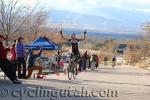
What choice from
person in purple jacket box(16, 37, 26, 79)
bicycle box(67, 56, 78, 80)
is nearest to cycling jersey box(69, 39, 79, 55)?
bicycle box(67, 56, 78, 80)

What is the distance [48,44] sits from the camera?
37562 mm

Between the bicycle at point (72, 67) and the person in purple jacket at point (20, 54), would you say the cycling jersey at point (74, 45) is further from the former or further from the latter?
the person in purple jacket at point (20, 54)

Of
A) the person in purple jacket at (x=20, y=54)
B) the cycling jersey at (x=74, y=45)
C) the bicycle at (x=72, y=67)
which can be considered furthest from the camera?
the bicycle at (x=72, y=67)

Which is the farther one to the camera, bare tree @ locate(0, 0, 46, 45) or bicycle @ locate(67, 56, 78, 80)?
bare tree @ locate(0, 0, 46, 45)

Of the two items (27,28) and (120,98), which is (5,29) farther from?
(120,98)

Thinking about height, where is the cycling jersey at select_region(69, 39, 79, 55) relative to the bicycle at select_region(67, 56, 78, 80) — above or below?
above

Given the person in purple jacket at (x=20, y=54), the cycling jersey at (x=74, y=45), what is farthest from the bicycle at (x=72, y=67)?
the person in purple jacket at (x=20, y=54)

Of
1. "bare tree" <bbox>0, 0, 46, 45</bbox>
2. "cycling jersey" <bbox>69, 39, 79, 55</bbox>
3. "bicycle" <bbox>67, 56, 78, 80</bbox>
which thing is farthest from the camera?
"bare tree" <bbox>0, 0, 46, 45</bbox>

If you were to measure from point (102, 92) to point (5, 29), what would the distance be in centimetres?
3701

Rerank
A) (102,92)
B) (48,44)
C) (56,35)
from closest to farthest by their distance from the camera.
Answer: (102,92), (48,44), (56,35)

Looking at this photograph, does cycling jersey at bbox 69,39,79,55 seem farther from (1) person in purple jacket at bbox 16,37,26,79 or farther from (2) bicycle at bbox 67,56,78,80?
(1) person in purple jacket at bbox 16,37,26,79

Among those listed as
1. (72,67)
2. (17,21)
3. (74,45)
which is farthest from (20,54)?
(17,21)

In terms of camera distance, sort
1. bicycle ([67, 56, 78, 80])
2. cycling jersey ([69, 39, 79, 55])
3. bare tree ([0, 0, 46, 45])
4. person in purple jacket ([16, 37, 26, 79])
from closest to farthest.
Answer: person in purple jacket ([16, 37, 26, 79]), cycling jersey ([69, 39, 79, 55]), bicycle ([67, 56, 78, 80]), bare tree ([0, 0, 46, 45])

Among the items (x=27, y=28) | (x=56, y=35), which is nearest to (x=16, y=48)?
(x=27, y=28)
